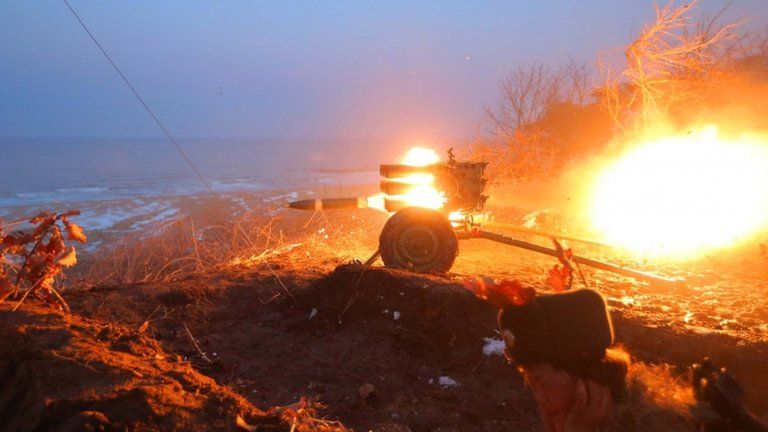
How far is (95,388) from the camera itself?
272 centimetres

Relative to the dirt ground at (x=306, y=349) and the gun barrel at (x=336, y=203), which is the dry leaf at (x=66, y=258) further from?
the gun barrel at (x=336, y=203)

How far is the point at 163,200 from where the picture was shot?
34.6 m

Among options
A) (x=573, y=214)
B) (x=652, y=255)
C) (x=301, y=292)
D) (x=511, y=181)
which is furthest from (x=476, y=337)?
(x=511, y=181)

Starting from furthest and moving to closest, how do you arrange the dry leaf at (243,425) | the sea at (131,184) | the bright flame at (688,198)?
1. the sea at (131,184)
2. the bright flame at (688,198)
3. the dry leaf at (243,425)

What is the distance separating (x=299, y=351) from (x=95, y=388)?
234 cm

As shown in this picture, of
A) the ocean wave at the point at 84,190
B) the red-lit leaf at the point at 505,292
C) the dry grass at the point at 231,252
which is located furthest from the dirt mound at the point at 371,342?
the ocean wave at the point at 84,190

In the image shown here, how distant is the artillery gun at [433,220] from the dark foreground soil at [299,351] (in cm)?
73

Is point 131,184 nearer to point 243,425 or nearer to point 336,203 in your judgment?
point 336,203

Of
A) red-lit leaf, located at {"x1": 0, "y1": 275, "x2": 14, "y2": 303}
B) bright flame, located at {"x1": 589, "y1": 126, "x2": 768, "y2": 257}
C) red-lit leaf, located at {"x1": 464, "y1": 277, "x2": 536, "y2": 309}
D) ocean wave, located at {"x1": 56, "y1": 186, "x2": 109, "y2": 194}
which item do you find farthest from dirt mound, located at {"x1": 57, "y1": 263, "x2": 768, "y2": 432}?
ocean wave, located at {"x1": 56, "y1": 186, "x2": 109, "y2": 194}

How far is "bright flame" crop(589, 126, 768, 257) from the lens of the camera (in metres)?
9.41

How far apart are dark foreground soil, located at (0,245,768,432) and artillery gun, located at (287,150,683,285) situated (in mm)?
727

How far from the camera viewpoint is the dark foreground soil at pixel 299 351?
276cm

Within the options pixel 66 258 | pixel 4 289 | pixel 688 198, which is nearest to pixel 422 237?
pixel 66 258

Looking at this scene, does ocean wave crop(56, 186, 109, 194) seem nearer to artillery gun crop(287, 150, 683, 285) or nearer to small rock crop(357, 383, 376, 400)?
artillery gun crop(287, 150, 683, 285)
